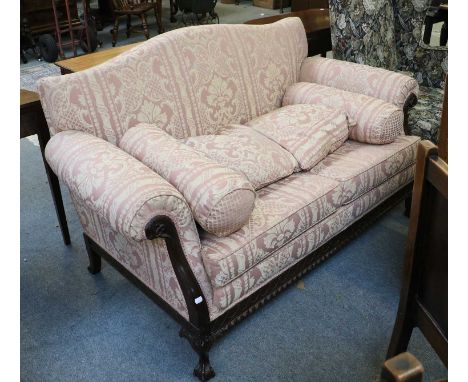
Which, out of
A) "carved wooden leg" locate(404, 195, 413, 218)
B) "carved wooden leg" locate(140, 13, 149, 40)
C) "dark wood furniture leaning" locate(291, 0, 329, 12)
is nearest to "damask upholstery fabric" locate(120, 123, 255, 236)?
"carved wooden leg" locate(404, 195, 413, 218)

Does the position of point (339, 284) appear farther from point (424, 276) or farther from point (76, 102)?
point (76, 102)

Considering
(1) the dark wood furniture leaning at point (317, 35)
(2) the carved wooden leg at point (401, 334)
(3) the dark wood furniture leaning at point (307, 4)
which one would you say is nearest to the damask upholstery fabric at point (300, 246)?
(2) the carved wooden leg at point (401, 334)

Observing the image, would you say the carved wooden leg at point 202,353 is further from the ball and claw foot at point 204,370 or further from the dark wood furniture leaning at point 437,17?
the dark wood furniture leaning at point 437,17

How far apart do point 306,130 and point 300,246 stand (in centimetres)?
45

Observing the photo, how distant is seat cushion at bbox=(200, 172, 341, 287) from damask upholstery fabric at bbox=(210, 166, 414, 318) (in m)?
0.03

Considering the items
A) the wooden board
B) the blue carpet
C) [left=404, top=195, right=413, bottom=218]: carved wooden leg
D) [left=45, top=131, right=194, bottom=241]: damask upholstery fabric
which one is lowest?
the blue carpet

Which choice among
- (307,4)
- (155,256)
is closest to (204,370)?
(155,256)

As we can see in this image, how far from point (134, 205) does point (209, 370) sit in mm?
578

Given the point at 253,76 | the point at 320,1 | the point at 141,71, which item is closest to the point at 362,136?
the point at 253,76

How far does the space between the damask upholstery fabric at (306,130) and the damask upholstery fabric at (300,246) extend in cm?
22

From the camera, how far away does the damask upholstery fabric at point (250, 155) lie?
1.60 meters

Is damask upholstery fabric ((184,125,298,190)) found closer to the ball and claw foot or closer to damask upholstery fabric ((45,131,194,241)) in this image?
damask upholstery fabric ((45,131,194,241))

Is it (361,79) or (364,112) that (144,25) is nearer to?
(361,79)

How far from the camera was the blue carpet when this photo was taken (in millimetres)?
1488
